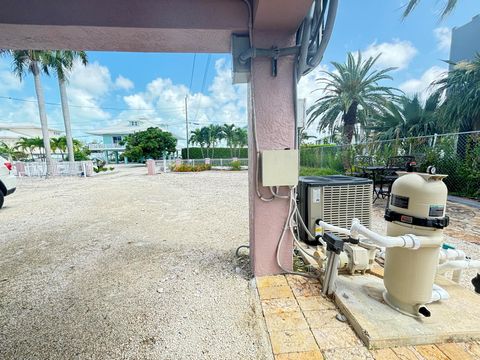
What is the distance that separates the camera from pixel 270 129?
1.69 meters

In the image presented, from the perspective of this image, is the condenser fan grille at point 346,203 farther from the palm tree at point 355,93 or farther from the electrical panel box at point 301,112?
the palm tree at point 355,93

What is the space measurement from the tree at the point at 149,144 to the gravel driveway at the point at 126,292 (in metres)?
19.8

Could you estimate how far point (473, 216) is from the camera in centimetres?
370

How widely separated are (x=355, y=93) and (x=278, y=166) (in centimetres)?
1116

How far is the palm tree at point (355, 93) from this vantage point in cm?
1057

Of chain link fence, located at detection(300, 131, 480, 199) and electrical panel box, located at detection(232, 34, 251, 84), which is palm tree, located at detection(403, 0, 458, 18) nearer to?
chain link fence, located at detection(300, 131, 480, 199)

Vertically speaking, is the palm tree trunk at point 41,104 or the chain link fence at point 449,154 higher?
the palm tree trunk at point 41,104

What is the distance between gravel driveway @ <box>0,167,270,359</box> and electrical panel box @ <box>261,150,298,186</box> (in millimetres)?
892

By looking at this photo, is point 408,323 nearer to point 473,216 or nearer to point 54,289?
point 54,289

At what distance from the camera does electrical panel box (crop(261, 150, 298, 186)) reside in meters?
1.64

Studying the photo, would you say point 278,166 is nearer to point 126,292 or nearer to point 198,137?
point 126,292

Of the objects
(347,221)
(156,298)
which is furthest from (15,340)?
(347,221)

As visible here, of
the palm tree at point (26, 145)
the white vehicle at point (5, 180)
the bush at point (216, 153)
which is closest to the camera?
the white vehicle at point (5, 180)

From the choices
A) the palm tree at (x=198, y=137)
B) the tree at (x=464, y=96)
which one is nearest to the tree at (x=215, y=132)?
the palm tree at (x=198, y=137)
